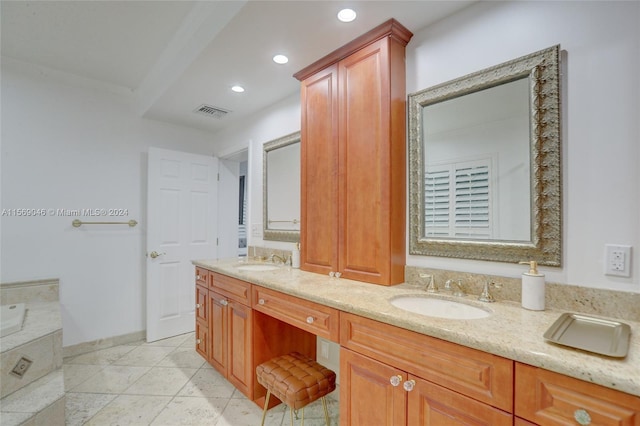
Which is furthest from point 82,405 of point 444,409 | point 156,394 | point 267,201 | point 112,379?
point 444,409

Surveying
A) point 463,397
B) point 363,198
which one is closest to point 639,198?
point 463,397

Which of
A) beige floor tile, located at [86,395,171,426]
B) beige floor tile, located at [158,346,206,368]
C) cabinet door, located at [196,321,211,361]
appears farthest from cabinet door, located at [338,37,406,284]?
beige floor tile, located at [158,346,206,368]

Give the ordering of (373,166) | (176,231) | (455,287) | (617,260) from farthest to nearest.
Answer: (176,231)
(373,166)
(455,287)
(617,260)

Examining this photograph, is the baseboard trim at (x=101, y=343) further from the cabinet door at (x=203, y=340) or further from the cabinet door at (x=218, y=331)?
the cabinet door at (x=218, y=331)

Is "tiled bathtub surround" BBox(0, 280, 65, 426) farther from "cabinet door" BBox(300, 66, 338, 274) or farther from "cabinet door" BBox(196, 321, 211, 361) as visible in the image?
"cabinet door" BBox(300, 66, 338, 274)

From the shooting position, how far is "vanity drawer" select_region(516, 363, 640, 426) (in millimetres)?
718

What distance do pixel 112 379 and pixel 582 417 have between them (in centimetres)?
296

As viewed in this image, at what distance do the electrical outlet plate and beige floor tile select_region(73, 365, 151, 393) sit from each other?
9.92 ft

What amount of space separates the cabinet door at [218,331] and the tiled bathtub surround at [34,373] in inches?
36.5

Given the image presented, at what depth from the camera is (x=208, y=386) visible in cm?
229

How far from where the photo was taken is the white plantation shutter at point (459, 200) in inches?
58.7

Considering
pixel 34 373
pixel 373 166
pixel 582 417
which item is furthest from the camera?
pixel 34 373

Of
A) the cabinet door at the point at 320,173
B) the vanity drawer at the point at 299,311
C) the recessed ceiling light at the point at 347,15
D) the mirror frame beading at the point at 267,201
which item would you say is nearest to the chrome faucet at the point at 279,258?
the mirror frame beading at the point at 267,201

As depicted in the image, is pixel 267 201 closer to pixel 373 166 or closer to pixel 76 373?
pixel 373 166
